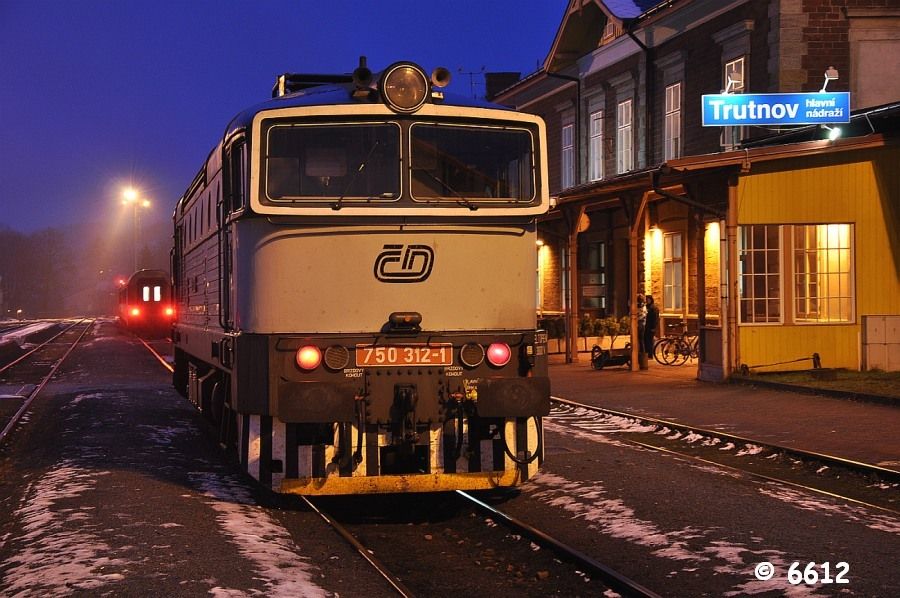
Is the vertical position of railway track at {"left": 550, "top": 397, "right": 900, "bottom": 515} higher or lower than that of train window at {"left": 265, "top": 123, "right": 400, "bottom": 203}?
lower

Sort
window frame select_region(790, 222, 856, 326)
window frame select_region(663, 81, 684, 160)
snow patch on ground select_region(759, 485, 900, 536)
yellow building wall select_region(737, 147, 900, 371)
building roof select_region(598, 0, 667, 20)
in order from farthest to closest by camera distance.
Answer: building roof select_region(598, 0, 667, 20) → window frame select_region(663, 81, 684, 160) → window frame select_region(790, 222, 856, 326) → yellow building wall select_region(737, 147, 900, 371) → snow patch on ground select_region(759, 485, 900, 536)

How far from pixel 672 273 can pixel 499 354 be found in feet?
56.7

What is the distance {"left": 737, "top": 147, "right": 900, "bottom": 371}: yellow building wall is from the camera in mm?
18344

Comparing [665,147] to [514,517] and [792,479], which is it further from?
[514,517]

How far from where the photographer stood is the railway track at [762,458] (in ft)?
30.7

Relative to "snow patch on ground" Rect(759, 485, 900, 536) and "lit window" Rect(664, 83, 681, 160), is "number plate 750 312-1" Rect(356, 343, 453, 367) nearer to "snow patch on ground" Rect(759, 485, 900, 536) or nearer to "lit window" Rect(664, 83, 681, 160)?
"snow patch on ground" Rect(759, 485, 900, 536)

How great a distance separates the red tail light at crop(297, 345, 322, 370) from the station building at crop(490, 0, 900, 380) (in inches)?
443

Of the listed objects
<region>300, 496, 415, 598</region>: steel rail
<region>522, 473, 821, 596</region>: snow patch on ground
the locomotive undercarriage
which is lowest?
<region>300, 496, 415, 598</region>: steel rail

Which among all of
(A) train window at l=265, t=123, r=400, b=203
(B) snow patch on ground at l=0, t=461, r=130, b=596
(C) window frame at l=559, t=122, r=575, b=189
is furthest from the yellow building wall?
(C) window frame at l=559, t=122, r=575, b=189

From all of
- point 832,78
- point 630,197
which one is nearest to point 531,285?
point 630,197

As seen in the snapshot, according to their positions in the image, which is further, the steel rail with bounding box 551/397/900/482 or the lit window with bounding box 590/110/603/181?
the lit window with bounding box 590/110/603/181

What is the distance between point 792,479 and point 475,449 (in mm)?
3474

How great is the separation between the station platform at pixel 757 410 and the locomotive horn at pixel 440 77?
5.60 meters

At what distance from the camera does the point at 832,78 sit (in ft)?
72.9
